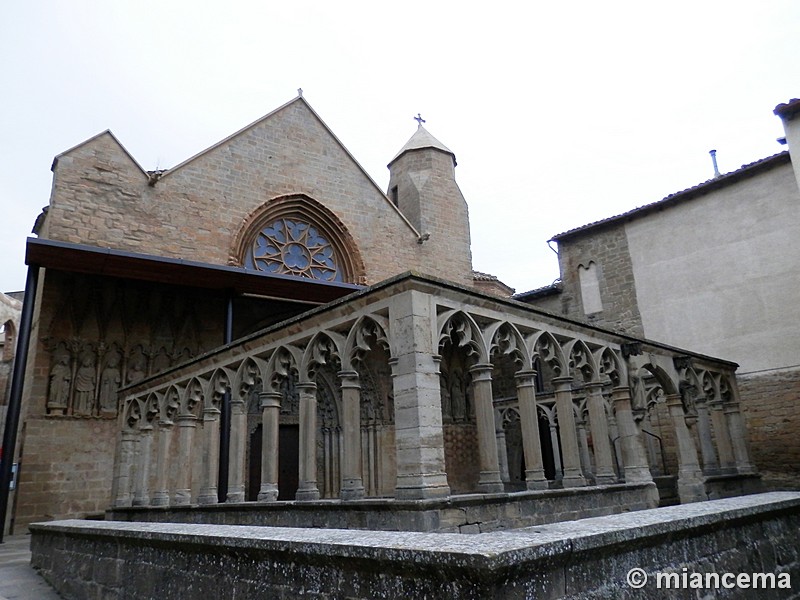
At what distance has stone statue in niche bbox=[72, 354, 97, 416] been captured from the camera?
10.6m

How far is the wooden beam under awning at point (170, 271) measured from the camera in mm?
9305

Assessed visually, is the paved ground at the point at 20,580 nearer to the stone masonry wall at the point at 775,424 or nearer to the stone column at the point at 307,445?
the stone column at the point at 307,445

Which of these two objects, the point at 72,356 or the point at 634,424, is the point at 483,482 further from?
the point at 72,356

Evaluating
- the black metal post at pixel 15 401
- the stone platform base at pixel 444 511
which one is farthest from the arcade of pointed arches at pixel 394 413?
the black metal post at pixel 15 401

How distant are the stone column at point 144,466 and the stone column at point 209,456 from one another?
1.61 meters

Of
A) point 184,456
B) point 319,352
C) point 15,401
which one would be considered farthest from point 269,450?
point 15,401

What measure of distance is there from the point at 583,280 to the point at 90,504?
11600 millimetres

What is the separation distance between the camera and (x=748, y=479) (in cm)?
882

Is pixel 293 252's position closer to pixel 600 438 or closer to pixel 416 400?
pixel 600 438

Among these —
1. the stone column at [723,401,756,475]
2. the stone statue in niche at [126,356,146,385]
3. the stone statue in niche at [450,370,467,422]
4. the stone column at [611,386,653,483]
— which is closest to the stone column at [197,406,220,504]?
the stone column at [611,386,653,483]

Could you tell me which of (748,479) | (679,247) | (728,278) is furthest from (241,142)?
(748,479)

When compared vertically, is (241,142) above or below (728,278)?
above

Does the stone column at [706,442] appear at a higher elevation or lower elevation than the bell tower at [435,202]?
lower

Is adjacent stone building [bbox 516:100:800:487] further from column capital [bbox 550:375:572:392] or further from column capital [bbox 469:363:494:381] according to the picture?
column capital [bbox 469:363:494:381]
